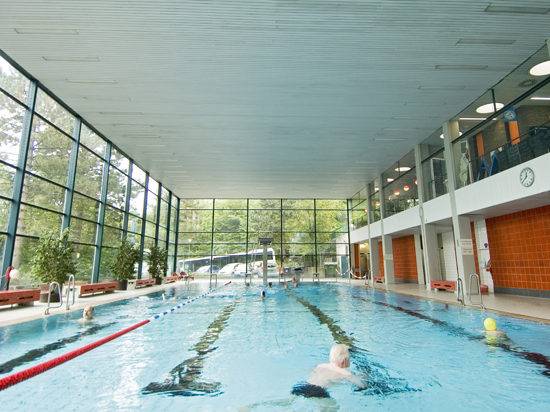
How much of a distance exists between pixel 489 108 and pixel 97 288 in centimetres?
1311

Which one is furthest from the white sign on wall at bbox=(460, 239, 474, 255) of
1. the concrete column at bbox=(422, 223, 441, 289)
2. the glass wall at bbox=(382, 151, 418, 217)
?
the glass wall at bbox=(382, 151, 418, 217)

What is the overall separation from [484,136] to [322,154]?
575 cm

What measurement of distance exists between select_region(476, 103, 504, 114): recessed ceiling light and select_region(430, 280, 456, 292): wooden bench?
5.56 metres

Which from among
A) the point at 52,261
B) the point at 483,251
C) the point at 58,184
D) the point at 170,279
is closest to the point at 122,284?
the point at 52,261

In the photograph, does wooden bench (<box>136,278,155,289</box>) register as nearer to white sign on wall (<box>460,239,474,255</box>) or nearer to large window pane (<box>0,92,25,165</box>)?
large window pane (<box>0,92,25,165</box>)

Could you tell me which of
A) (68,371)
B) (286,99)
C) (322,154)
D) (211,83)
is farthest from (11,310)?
(322,154)

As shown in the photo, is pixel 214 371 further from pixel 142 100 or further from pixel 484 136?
pixel 484 136

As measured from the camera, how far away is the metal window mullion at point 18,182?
7.75 m

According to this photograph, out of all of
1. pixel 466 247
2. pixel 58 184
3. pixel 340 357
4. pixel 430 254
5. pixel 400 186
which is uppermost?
pixel 400 186

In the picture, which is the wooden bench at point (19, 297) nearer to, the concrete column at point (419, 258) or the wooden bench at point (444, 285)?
the wooden bench at point (444, 285)

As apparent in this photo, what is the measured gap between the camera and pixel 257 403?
2939 mm

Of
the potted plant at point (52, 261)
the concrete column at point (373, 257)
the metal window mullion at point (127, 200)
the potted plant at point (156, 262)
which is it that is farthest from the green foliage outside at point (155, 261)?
the concrete column at point (373, 257)

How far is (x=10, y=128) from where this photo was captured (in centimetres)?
833

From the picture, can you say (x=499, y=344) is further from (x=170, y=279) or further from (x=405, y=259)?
(x=170, y=279)
